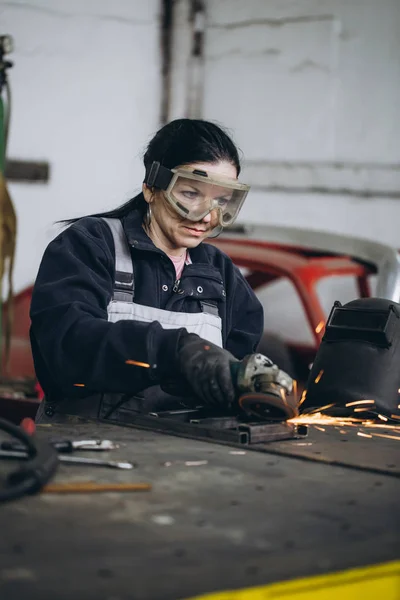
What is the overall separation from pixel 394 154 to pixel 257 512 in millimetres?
4945

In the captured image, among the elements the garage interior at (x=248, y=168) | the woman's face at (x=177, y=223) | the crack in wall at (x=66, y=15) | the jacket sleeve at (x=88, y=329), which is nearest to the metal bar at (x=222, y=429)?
the garage interior at (x=248, y=168)

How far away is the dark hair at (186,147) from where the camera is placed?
272 cm

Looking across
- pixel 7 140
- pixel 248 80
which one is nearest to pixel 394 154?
pixel 248 80

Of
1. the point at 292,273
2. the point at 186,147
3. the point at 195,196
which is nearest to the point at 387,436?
the point at 195,196

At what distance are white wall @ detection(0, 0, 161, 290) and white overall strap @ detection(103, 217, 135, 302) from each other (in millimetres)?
3123

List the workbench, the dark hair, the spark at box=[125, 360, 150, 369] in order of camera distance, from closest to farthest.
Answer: the workbench → the spark at box=[125, 360, 150, 369] → the dark hair

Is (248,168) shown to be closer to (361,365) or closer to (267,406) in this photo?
(361,365)

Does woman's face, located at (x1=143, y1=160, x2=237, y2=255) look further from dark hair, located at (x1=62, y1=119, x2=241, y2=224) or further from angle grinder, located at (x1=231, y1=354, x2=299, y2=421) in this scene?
angle grinder, located at (x1=231, y1=354, x2=299, y2=421)

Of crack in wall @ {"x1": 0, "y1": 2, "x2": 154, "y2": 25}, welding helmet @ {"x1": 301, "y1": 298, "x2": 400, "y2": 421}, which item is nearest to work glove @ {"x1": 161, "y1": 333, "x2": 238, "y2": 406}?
welding helmet @ {"x1": 301, "y1": 298, "x2": 400, "y2": 421}

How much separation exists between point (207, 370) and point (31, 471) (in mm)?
684

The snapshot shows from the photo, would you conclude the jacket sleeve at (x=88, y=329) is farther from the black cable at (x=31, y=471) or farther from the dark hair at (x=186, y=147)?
the black cable at (x=31, y=471)

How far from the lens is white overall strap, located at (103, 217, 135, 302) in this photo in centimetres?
262

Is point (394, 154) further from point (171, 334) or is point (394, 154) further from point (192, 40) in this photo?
point (171, 334)

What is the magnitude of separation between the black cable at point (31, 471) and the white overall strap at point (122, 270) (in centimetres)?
101
